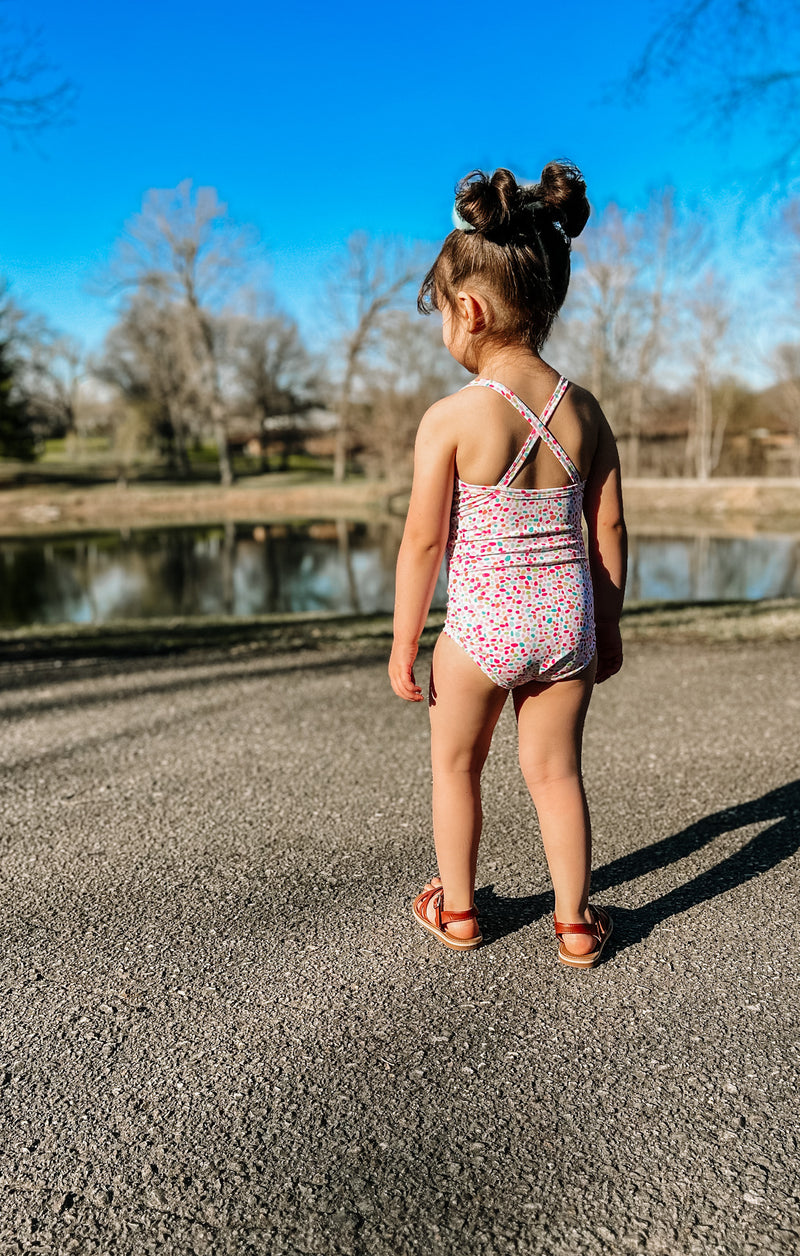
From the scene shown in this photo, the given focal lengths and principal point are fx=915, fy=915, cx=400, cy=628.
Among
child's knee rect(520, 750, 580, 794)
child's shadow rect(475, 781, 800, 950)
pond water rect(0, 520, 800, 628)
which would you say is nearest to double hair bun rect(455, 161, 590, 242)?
child's knee rect(520, 750, 580, 794)

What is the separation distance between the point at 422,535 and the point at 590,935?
117cm

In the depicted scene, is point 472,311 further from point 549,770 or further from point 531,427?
point 549,770

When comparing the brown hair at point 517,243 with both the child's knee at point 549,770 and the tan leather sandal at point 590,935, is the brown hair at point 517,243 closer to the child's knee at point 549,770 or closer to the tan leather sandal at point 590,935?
the child's knee at point 549,770

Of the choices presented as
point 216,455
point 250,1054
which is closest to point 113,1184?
point 250,1054

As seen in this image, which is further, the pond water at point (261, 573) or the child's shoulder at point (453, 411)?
the pond water at point (261, 573)

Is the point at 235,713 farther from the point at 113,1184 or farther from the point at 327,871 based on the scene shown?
the point at 113,1184

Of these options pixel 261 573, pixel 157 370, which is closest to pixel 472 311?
pixel 261 573

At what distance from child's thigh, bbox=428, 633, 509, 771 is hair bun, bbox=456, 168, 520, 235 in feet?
3.34

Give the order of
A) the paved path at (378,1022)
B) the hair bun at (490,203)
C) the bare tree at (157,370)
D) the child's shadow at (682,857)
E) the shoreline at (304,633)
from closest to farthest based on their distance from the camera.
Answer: the paved path at (378,1022)
the hair bun at (490,203)
the child's shadow at (682,857)
the shoreline at (304,633)
the bare tree at (157,370)

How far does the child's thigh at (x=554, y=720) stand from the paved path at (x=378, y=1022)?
1.89 ft

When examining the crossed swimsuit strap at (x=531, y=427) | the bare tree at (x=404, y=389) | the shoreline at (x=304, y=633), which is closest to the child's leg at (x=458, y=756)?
the crossed swimsuit strap at (x=531, y=427)

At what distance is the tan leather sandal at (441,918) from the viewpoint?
2.57 m

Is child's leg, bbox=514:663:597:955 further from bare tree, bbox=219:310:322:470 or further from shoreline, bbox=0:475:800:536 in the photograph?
bare tree, bbox=219:310:322:470

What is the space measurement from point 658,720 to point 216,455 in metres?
69.1
